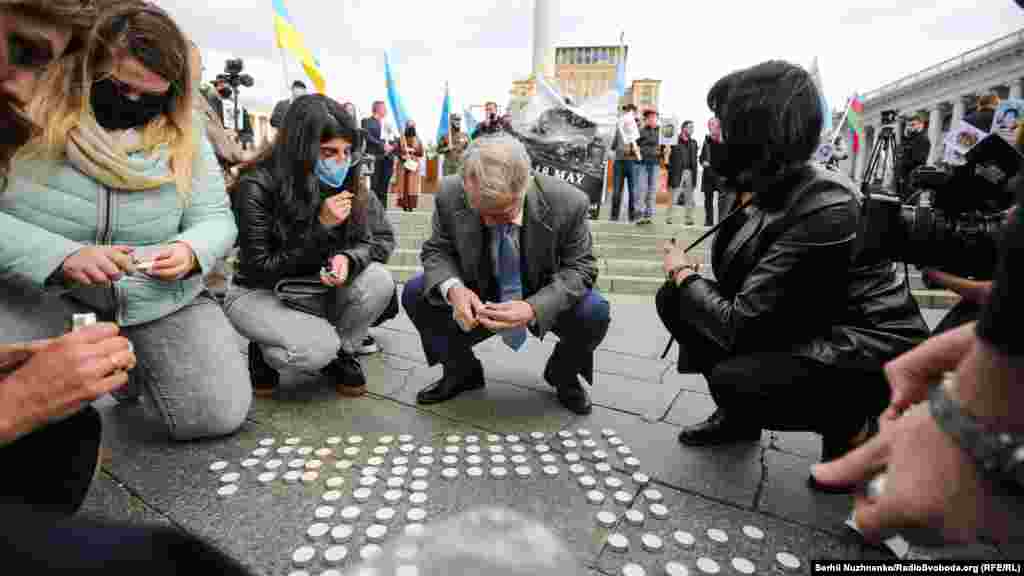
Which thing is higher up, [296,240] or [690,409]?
[296,240]

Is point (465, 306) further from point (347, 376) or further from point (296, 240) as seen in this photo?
point (296, 240)

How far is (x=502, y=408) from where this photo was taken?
9.25 feet

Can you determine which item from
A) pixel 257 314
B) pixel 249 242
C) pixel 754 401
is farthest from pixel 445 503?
pixel 249 242

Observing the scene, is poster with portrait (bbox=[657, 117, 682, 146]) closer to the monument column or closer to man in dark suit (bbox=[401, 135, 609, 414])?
the monument column

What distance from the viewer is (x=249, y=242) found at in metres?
2.78

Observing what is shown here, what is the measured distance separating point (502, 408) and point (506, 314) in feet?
1.99

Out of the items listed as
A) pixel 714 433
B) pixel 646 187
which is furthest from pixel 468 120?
pixel 714 433

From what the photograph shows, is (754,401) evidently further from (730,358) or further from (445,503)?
(445,503)

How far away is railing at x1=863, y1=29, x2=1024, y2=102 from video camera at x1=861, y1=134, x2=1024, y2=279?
53.5 m

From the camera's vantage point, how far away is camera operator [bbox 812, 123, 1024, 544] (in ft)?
1.88

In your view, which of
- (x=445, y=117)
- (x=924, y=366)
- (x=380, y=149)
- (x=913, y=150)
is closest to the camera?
(x=924, y=366)

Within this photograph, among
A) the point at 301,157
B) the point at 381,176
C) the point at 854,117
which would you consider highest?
the point at 854,117

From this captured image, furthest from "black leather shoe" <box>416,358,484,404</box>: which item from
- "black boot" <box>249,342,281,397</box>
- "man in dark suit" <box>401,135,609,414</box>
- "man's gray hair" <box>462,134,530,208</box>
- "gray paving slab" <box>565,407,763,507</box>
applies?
"man's gray hair" <box>462,134,530,208</box>

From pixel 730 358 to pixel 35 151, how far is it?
2.71 m
